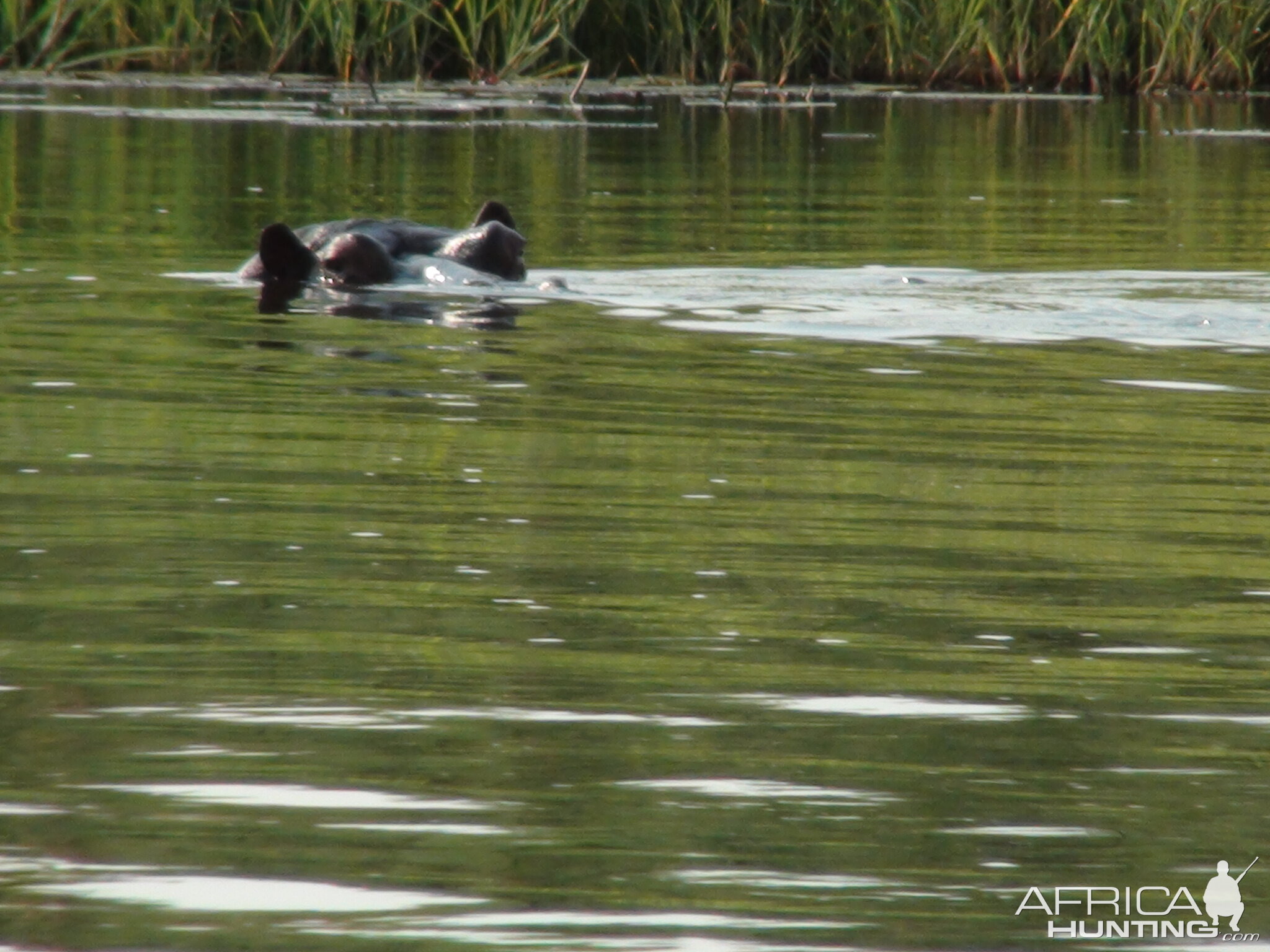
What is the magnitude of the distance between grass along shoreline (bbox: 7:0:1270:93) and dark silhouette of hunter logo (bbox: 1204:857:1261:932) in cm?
1444

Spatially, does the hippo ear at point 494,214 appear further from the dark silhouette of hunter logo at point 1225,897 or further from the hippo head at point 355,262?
the dark silhouette of hunter logo at point 1225,897

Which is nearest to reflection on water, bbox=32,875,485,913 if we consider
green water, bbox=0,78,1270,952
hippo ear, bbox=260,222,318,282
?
green water, bbox=0,78,1270,952

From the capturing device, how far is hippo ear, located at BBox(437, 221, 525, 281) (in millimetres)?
7918

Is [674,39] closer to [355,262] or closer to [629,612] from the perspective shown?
[355,262]

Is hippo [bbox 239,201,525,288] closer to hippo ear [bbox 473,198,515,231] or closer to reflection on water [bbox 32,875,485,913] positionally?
hippo ear [bbox 473,198,515,231]

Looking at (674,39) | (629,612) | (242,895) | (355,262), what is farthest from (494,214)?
(674,39)

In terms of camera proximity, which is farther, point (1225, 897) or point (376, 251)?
point (376, 251)

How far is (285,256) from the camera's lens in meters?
8.02

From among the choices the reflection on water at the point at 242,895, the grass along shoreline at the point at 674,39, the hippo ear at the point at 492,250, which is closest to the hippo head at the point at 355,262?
the hippo ear at the point at 492,250

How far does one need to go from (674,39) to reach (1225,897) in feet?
53.7

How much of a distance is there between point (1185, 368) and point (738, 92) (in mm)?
12435

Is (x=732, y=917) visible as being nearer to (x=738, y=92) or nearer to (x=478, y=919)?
(x=478, y=919)

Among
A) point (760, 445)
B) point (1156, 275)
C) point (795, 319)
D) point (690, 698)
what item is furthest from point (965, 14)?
point (690, 698)

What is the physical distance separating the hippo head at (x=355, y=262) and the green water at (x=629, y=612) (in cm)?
35
